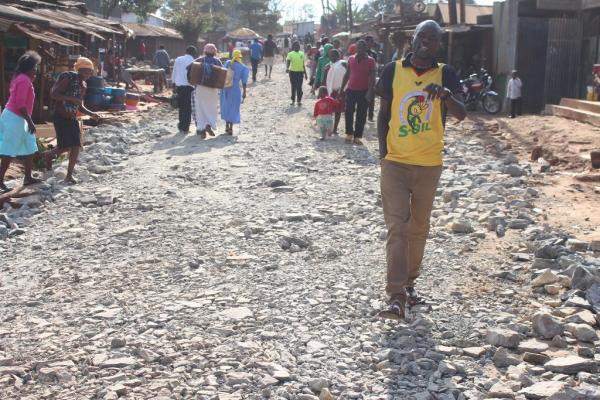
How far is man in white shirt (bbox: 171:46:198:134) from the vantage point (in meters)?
13.1

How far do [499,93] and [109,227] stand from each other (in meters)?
Answer: 15.3

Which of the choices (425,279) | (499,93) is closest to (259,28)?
(499,93)

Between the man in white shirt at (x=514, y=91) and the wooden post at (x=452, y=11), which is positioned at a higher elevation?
the wooden post at (x=452, y=11)

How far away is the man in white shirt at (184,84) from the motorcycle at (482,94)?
8.35 meters

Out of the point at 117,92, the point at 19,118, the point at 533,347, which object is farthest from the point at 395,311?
the point at 117,92

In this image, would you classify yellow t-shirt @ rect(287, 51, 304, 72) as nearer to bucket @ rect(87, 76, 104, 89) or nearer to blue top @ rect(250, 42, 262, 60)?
bucket @ rect(87, 76, 104, 89)

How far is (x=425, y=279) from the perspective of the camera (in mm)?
5480

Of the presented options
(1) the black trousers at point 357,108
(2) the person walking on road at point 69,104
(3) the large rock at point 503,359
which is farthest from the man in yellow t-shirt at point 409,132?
(1) the black trousers at point 357,108

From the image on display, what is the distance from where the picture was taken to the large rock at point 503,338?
416 centimetres

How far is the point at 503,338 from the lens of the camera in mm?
4172

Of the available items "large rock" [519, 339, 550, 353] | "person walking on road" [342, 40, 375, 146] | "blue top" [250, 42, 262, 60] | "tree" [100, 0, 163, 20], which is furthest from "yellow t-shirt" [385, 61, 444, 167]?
"tree" [100, 0, 163, 20]

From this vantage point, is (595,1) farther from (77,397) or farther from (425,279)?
(77,397)

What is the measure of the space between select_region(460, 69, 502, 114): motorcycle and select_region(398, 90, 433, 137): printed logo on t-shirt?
49.3ft

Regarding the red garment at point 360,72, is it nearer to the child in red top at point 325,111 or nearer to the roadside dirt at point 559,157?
the child in red top at point 325,111
